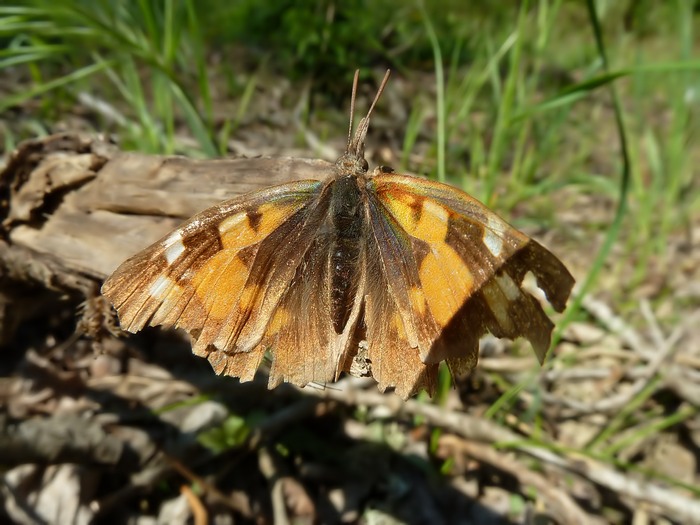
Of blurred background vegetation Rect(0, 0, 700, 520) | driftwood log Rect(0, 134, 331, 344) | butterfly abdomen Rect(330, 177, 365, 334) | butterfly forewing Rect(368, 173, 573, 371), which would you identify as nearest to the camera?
butterfly forewing Rect(368, 173, 573, 371)

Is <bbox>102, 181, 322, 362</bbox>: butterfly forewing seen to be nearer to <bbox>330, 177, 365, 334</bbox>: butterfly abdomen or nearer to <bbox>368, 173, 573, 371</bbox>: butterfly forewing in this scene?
<bbox>330, 177, 365, 334</bbox>: butterfly abdomen

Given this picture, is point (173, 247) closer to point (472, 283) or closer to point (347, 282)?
point (347, 282)

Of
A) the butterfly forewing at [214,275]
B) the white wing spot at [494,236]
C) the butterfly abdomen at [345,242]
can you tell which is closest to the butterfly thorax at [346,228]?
the butterfly abdomen at [345,242]

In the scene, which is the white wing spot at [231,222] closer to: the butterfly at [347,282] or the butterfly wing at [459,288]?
the butterfly at [347,282]

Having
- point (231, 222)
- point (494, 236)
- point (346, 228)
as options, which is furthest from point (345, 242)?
point (494, 236)

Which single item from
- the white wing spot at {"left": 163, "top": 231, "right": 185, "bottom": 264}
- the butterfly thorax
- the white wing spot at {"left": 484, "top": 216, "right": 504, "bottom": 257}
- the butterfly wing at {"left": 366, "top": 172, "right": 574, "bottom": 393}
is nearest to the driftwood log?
the butterfly thorax

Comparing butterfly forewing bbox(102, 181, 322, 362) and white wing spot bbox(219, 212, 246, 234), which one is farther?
white wing spot bbox(219, 212, 246, 234)

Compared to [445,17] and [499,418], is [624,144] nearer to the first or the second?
[499,418]

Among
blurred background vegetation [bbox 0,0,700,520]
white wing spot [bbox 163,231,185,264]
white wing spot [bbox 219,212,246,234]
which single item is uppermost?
blurred background vegetation [bbox 0,0,700,520]
